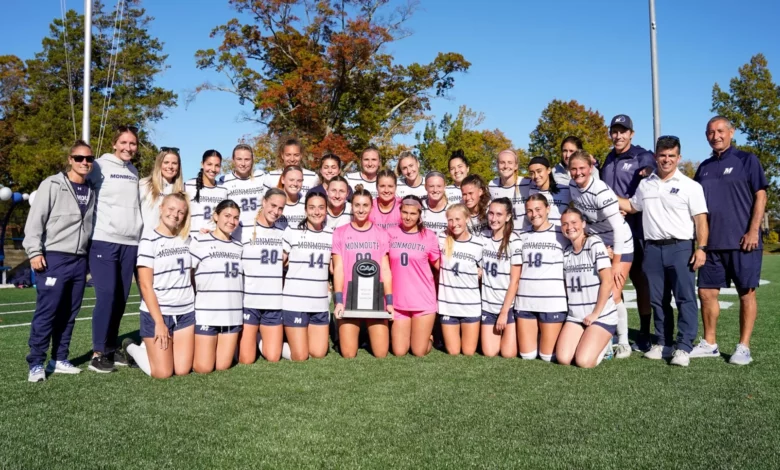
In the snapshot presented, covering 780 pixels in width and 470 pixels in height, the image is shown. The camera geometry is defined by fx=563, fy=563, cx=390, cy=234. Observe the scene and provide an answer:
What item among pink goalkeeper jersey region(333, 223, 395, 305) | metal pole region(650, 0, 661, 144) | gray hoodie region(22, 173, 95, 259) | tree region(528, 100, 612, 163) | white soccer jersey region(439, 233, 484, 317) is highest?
tree region(528, 100, 612, 163)

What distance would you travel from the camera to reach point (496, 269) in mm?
5914

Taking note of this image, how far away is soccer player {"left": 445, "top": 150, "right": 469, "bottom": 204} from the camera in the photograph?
21.6ft

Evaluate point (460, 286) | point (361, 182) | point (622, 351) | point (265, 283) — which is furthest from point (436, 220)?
point (622, 351)

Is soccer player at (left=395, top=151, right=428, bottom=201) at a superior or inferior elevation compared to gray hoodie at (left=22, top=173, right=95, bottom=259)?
superior

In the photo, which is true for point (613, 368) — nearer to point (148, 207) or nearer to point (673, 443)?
point (673, 443)

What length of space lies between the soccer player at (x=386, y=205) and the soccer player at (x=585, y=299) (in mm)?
1819

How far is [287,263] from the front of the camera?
5.88 m

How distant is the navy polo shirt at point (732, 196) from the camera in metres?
5.45

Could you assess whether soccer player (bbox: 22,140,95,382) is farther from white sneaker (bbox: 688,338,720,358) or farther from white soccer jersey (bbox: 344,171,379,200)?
white sneaker (bbox: 688,338,720,358)

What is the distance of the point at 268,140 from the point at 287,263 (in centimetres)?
1867

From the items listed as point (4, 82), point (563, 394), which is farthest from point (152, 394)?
point (4, 82)

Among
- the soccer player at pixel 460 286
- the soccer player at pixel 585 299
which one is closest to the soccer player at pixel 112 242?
the soccer player at pixel 460 286

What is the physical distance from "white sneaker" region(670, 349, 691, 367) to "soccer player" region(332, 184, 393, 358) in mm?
2710

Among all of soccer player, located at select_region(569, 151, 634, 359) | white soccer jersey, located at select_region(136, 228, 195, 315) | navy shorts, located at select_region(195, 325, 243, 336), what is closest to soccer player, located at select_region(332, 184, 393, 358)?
navy shorts, located at select_region(195, 325, 243, 336)
